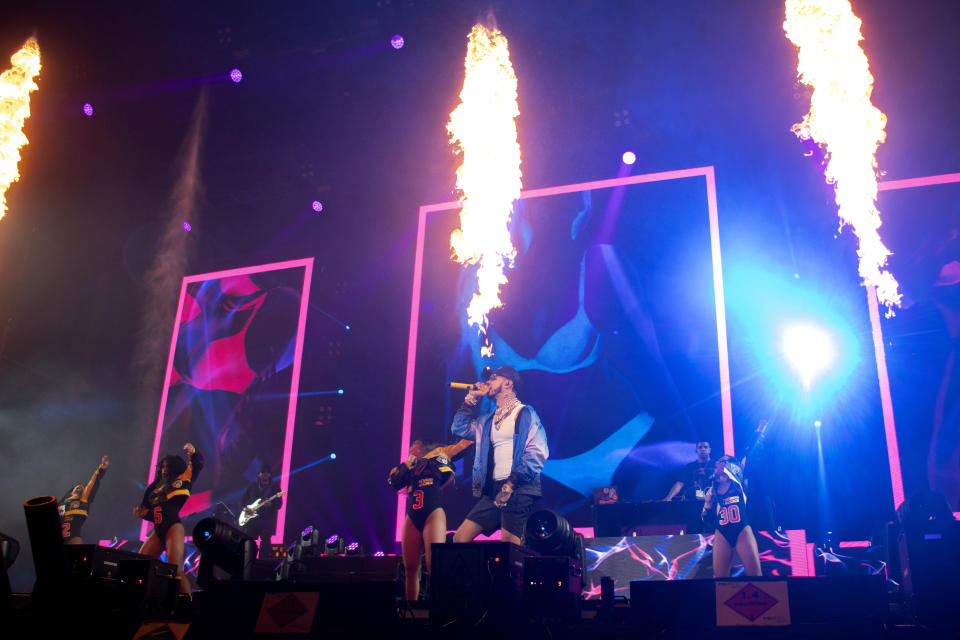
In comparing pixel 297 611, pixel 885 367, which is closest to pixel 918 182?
pixel 885 367

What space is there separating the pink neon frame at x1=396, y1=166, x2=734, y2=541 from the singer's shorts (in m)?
1.92

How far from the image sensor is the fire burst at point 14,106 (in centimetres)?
1030

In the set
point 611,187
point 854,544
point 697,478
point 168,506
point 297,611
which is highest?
point 611,187

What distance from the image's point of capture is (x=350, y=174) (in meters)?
10.5

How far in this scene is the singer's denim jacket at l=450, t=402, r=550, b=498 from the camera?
23.2 feet

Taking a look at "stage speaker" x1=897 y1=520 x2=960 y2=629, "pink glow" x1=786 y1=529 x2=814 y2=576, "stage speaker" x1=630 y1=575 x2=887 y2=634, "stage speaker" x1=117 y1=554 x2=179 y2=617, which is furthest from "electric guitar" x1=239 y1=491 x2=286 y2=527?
"stage speaker" x1=897 y1=520 x2=960 y2=629

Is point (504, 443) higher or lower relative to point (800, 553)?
higher

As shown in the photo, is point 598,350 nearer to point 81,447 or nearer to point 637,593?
point 637,593

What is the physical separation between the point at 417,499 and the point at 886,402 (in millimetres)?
4829

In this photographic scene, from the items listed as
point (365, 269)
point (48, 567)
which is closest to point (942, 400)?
point (365, 269)

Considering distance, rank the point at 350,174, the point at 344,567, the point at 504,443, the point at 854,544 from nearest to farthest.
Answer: the point at 344,567 → the point at 854,544 → the point at 504,443 → the point at 350,174

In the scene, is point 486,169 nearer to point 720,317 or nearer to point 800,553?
point 720,317

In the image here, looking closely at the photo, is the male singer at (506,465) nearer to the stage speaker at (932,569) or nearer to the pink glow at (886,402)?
the stage speaker at (932,569)

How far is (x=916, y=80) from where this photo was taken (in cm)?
826
